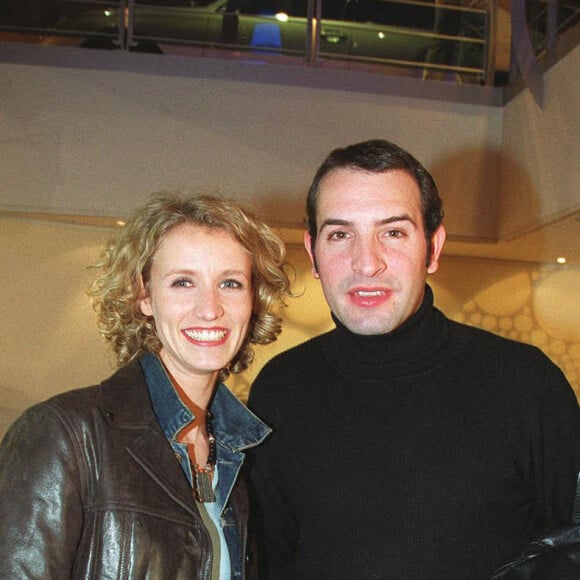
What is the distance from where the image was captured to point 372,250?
6.34 feet

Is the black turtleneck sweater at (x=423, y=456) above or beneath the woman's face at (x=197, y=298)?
beneath

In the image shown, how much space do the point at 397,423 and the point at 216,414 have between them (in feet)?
1.30

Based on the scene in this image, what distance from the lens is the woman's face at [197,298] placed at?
1.81 meters

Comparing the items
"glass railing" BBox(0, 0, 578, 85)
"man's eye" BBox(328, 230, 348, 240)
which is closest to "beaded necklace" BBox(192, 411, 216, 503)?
"man's eye" BBox(328, 230, 348, 240)

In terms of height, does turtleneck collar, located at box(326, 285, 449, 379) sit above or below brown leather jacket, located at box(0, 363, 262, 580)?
above

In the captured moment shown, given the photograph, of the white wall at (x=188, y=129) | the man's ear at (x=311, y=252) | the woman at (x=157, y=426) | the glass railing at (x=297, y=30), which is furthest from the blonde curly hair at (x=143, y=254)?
the glass railing at (x=297, y=30)

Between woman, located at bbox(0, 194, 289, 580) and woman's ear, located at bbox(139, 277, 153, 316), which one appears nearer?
woman, located at bbox(0, 194, 289, 580)

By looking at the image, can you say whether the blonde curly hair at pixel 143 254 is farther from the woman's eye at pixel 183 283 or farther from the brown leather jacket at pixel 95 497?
the brown leather jacket at pixel 95 497

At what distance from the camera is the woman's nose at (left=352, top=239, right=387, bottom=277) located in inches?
75.3

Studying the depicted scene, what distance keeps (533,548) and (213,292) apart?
0.84 metres

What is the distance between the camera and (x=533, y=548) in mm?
1259

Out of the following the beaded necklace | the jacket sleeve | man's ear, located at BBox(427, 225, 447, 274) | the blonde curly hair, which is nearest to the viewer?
the jacket sleeve

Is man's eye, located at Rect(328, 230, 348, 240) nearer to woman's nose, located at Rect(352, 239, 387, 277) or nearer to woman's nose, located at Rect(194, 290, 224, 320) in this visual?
woman's nose, located at Rect(352, 239, 387, 277)

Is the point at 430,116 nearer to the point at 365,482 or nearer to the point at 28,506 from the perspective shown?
the point at 365,482
